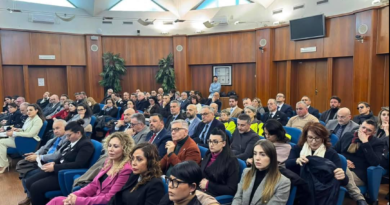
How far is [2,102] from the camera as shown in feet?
31.2

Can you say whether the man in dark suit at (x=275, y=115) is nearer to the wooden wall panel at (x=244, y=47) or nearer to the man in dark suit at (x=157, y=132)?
the man in dark suit at (x=157, y=132)

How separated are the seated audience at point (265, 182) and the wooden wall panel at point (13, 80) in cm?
1010

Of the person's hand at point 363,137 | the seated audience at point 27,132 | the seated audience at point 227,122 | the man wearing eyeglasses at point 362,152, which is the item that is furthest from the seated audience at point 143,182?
the seated audience at point 27,132

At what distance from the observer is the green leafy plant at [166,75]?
11.5 metres

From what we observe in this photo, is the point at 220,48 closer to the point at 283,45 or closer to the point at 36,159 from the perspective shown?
the point at 283,45

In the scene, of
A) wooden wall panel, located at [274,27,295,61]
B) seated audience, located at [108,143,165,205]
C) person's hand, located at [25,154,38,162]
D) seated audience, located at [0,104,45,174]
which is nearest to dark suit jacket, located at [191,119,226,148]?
seated audience, located at [108,143,165,205]

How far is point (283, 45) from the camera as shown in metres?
9.80

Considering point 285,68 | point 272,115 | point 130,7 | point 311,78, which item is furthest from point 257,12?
point 272,115

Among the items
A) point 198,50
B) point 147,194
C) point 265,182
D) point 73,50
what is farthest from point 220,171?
point 73,50

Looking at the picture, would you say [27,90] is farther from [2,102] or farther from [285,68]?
[285,68]

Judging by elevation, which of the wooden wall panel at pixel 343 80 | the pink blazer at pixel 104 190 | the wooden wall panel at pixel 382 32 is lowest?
the pink blazer at pixel 104 190

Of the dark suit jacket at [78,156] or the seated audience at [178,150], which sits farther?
the dark suit jacket at [78,156]

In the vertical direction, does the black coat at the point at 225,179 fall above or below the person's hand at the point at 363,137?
below

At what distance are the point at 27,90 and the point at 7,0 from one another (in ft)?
9.94
